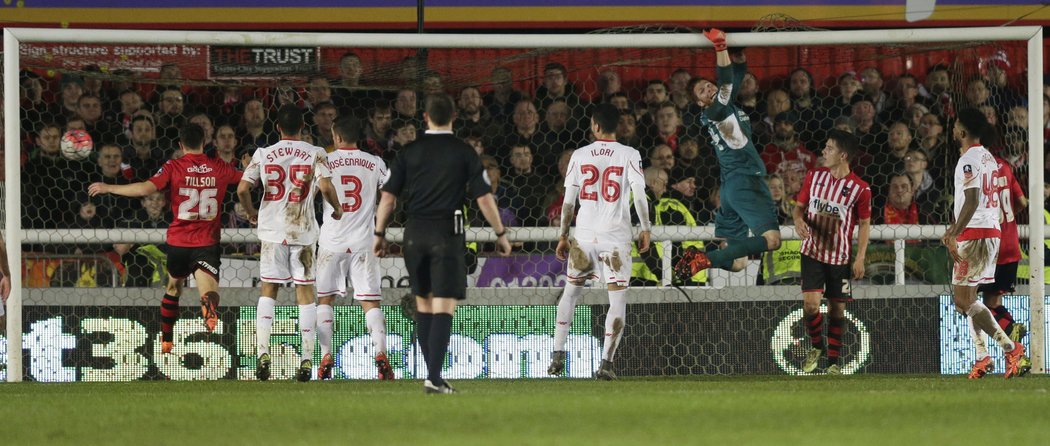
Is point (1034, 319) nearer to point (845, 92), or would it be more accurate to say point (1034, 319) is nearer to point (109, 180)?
point (845, 92)

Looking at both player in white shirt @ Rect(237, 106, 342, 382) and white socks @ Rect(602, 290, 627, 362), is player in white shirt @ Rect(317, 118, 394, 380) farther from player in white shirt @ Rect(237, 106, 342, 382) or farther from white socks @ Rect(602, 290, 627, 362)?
white socks @ Rect(602, 290, 627, 362)

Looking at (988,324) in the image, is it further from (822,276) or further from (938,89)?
(938,89)

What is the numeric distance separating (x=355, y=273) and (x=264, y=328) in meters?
0.80

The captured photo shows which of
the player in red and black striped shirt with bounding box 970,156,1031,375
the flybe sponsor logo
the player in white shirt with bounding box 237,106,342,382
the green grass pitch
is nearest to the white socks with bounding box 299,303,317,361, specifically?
the player in white shirt with bounding box 237,106,342,382

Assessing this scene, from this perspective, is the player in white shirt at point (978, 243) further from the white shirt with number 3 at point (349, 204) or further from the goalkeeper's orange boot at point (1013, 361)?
the white shirt with number 3 at point (349, 204)

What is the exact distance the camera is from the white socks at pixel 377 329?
33.6 ft

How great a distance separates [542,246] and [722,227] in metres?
1.89

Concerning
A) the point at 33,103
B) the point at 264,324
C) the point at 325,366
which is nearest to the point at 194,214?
the point at 264,324

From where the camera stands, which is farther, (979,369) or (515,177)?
(515,177)

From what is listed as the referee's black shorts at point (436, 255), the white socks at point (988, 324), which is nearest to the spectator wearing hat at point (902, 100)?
the white socks at point (988, 324)

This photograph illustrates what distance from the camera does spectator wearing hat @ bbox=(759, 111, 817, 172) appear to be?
12.7m

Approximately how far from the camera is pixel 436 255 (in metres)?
7.72

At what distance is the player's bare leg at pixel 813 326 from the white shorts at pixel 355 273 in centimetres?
325

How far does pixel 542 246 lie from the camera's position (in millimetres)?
11984
